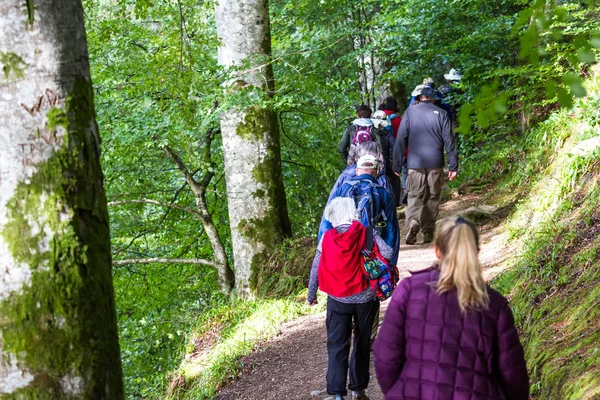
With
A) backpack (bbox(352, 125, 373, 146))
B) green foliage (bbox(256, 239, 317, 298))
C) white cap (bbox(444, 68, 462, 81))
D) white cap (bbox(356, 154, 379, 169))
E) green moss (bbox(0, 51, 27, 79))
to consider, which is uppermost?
white cap (bbox(444, 68, 462, 81))

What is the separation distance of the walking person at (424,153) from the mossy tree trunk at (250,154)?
72.2 inches

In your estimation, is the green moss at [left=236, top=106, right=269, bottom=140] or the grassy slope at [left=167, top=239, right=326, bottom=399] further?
the green moss at [left=236, top=106, right=269, bottom=140]

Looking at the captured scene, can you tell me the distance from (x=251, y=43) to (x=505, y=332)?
7033 millimetres

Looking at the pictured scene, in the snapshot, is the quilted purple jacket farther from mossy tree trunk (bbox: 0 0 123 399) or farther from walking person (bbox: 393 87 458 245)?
walking person (bbox: 393 87 458 245)

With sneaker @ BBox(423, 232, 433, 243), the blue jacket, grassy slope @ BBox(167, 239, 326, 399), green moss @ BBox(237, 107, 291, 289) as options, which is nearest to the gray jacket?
sneaker @ BBox(423, 232, 433, 243)

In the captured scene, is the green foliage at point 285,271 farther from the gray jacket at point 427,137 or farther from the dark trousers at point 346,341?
the dark trousers at point 346,341

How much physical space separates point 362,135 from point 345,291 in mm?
4820

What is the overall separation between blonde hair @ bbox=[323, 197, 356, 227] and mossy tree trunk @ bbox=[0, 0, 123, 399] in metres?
2.75

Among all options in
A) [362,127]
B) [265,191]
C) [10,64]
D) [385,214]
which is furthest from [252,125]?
[10,64]

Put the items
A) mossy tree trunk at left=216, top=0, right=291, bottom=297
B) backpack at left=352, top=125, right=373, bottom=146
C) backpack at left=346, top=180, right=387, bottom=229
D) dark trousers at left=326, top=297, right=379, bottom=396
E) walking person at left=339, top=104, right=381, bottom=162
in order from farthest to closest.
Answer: walking person at left=339, top=104, right=381, bottom=162
backpack at left=352, top=125, right=373, bottom=146
mossy tree trunk at left=216, top=0, right=291, bottom=297
backpack at left=346, top=180, right=387, bottom=229
dark trousers at left=326, top=297, right=379, bottom=396

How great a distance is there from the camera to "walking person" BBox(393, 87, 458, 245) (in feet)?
31.7

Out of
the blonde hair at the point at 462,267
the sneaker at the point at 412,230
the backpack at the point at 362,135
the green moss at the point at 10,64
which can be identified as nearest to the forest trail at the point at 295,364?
the sneaker at the point at 412,230

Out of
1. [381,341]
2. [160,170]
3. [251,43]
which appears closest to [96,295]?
[381,341]

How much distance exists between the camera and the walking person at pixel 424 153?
9.65 meters
